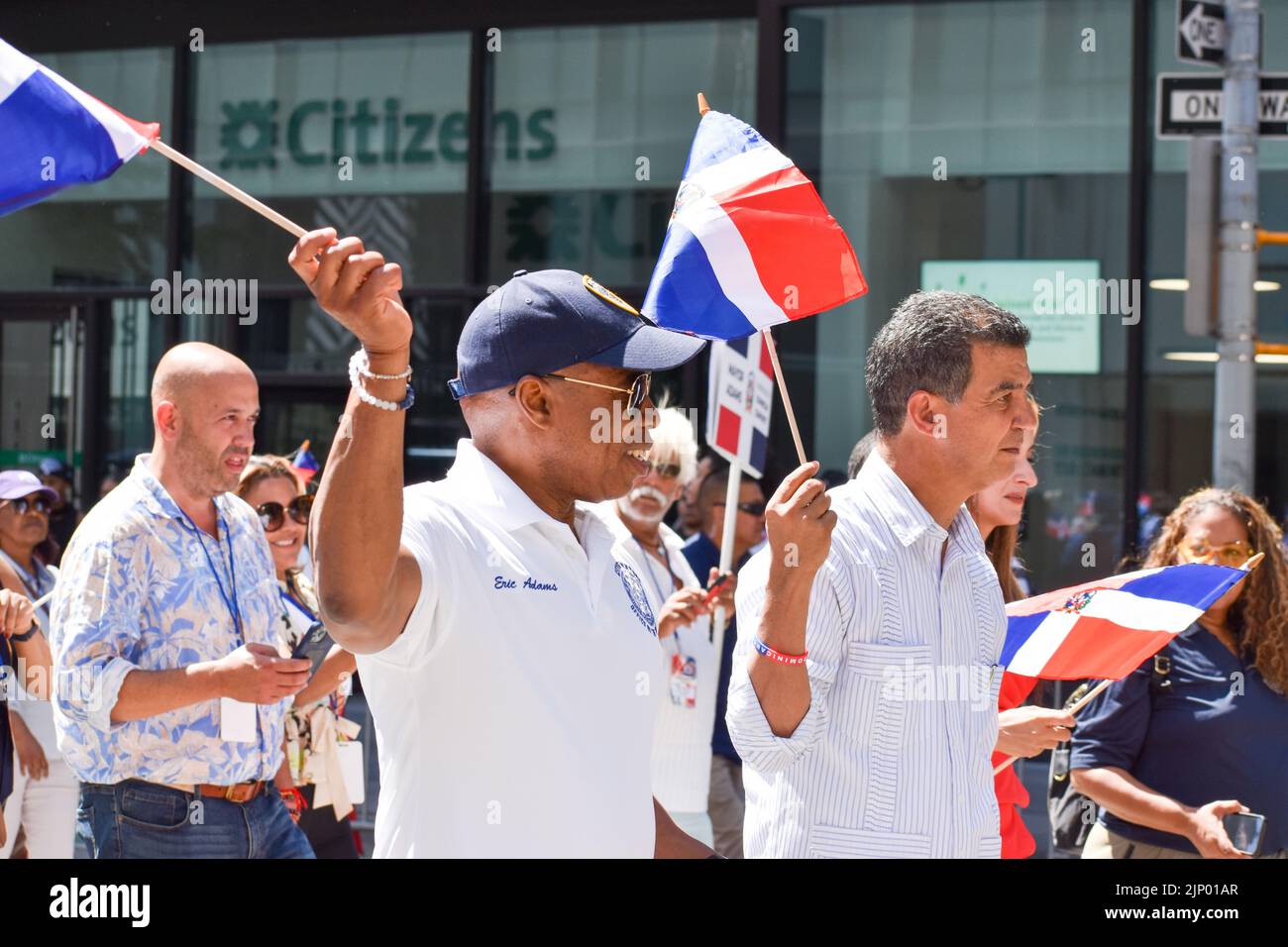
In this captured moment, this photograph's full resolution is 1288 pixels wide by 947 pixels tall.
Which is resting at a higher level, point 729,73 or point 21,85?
point 729,73

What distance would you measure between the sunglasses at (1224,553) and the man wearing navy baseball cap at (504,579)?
8.85ft

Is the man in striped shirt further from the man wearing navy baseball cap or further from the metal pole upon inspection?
the metal pole

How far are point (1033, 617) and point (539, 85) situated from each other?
321 inches

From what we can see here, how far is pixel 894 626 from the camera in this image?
3338 millimetres

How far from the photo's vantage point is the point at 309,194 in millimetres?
12148

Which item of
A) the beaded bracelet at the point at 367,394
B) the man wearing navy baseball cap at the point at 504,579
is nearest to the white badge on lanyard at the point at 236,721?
the man wearing navy baseball cap at the point at 504,579

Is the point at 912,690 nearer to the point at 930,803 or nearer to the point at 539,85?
the point at 930,803

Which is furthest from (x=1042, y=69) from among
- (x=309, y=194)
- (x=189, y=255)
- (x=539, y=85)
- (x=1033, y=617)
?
(x=1033, y=617)

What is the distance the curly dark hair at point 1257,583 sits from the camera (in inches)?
193

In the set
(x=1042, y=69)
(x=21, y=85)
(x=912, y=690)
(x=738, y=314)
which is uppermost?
(x=1042, y=69)

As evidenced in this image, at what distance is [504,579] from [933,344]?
1200mm

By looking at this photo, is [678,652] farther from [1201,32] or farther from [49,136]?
[49,136]

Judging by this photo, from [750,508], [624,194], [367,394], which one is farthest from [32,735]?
[624,194]

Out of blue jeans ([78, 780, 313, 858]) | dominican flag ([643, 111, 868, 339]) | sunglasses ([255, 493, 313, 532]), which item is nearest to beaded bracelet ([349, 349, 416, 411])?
dominican flag ([643, 111, 868, 339])
